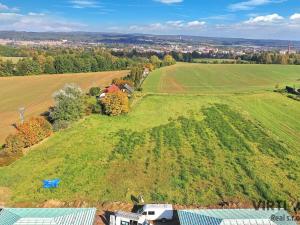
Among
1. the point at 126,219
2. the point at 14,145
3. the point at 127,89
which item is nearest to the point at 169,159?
the point at 126,219

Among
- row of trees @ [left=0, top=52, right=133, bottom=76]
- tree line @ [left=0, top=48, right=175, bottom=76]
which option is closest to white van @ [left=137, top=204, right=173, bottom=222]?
tree line @ [left=0, top=48, right=175, bottom=76]

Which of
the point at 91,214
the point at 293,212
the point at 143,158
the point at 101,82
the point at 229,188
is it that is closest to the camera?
the point at 91,214

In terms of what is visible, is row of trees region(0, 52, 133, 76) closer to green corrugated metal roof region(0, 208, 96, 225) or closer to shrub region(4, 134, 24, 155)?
shrub region(4, 134, 24, 155)

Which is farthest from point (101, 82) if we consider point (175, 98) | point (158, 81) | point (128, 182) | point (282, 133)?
point (128, 182)

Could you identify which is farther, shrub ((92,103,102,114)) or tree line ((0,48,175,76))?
tree line ((0,48,175,76))

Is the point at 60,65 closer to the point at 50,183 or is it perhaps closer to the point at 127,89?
the point at 127,89

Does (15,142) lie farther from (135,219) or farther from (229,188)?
(229,188)
